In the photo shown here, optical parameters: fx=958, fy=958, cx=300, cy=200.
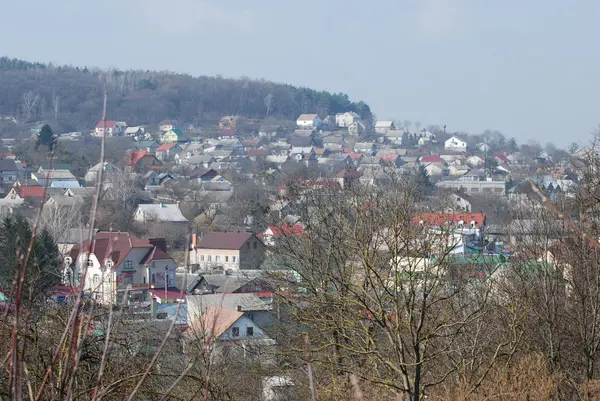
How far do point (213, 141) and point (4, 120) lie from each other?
21074 millimetres

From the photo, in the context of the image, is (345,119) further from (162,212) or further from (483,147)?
(162,212)

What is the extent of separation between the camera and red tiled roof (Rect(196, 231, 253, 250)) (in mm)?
35562

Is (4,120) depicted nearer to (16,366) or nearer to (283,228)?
(283,228)

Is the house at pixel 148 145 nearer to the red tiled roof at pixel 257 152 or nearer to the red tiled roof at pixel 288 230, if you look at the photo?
the red tiled roof at pixel 257 152

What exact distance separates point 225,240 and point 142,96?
83.3 metres

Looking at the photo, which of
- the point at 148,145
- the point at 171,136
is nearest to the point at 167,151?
the point at 148,145

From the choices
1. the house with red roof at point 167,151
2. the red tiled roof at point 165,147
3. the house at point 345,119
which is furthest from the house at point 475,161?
the house at point 345,119

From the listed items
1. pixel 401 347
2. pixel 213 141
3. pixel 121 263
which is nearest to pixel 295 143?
pixel 213 141

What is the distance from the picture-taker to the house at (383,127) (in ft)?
411

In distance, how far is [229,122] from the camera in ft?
371

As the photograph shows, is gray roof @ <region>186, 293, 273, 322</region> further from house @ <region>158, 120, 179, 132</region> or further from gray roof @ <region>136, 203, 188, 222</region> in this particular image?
house @ <region>158, 120, 179, 132</region>

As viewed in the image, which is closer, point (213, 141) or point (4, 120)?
point (4, 120)

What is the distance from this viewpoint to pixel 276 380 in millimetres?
11062

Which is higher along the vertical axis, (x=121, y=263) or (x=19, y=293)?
(x=19, y=293)
